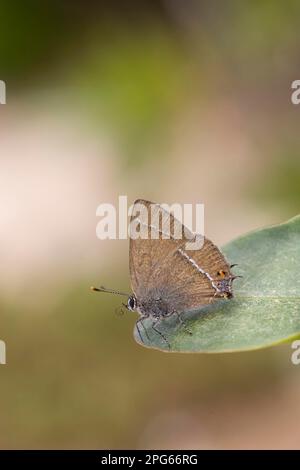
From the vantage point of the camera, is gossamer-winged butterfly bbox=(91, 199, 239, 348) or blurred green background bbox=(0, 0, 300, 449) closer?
gossamer-winged butterfly bbox=(91, 199, 239, 348)

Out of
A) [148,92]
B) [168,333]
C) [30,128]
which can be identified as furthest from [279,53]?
[168,333]

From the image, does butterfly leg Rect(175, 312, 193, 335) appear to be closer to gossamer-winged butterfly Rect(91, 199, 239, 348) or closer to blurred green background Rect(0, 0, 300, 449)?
gossamer-winged butterfly Rect(91, 199, 239, 348)

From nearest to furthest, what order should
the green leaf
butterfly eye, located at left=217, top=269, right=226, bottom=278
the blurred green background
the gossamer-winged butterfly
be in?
the green leaf < butterfly eye, located at left=217, top=269, right=226, bottom=278 < the gossamer-winged butterfly < the blurred green background

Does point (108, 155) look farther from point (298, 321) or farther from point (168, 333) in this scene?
point (298, 321)

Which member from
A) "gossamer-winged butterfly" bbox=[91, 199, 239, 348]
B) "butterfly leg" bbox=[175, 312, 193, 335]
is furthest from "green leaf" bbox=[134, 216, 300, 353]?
"gossamer-winged butterfly" bbox=[91, 199, 239, 348]

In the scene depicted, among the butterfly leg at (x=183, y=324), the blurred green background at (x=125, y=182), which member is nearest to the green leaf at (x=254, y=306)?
the butterfly leg at (x=183, y=324)

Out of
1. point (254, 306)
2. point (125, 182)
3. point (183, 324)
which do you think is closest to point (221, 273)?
point (183, 324)

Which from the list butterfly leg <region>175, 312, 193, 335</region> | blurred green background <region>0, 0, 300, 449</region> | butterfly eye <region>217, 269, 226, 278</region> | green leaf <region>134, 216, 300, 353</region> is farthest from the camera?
blurred green background <region>0, 0, 300, 449</region>
